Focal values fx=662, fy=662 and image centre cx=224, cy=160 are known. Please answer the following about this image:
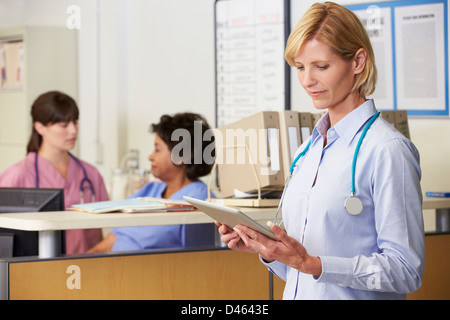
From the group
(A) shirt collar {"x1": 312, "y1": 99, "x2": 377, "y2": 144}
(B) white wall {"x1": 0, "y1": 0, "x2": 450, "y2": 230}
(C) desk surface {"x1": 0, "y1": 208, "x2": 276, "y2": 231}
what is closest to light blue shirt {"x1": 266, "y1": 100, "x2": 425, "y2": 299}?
(A) shirt collar {"x1": 312, "y1": 99, "x2": 377, "y2": 144}

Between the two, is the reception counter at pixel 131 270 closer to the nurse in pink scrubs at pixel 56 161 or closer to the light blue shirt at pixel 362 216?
the light blue shirt at pixel 362 216

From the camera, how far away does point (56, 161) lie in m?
3.12

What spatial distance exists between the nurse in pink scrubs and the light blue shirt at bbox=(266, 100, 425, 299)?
1902 mm

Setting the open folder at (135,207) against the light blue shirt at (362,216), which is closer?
the light blue shirt at (362,216)

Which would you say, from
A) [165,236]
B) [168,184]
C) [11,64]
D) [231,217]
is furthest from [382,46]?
[11,64]

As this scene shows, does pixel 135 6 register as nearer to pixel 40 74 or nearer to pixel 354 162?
pixel 40 74

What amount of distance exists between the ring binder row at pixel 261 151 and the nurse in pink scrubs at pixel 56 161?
114cm

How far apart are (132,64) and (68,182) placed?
1.34m

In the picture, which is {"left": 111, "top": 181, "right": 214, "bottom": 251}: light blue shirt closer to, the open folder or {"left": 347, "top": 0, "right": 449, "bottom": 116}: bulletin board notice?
the open folder

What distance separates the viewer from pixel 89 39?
4.32 m

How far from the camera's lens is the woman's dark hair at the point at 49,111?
3.14 m

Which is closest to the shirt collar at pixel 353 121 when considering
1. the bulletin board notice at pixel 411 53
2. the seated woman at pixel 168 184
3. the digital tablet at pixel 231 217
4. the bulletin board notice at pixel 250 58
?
the digital tablet at pixel 231 217

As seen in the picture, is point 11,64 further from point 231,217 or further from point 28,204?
point 231,217
